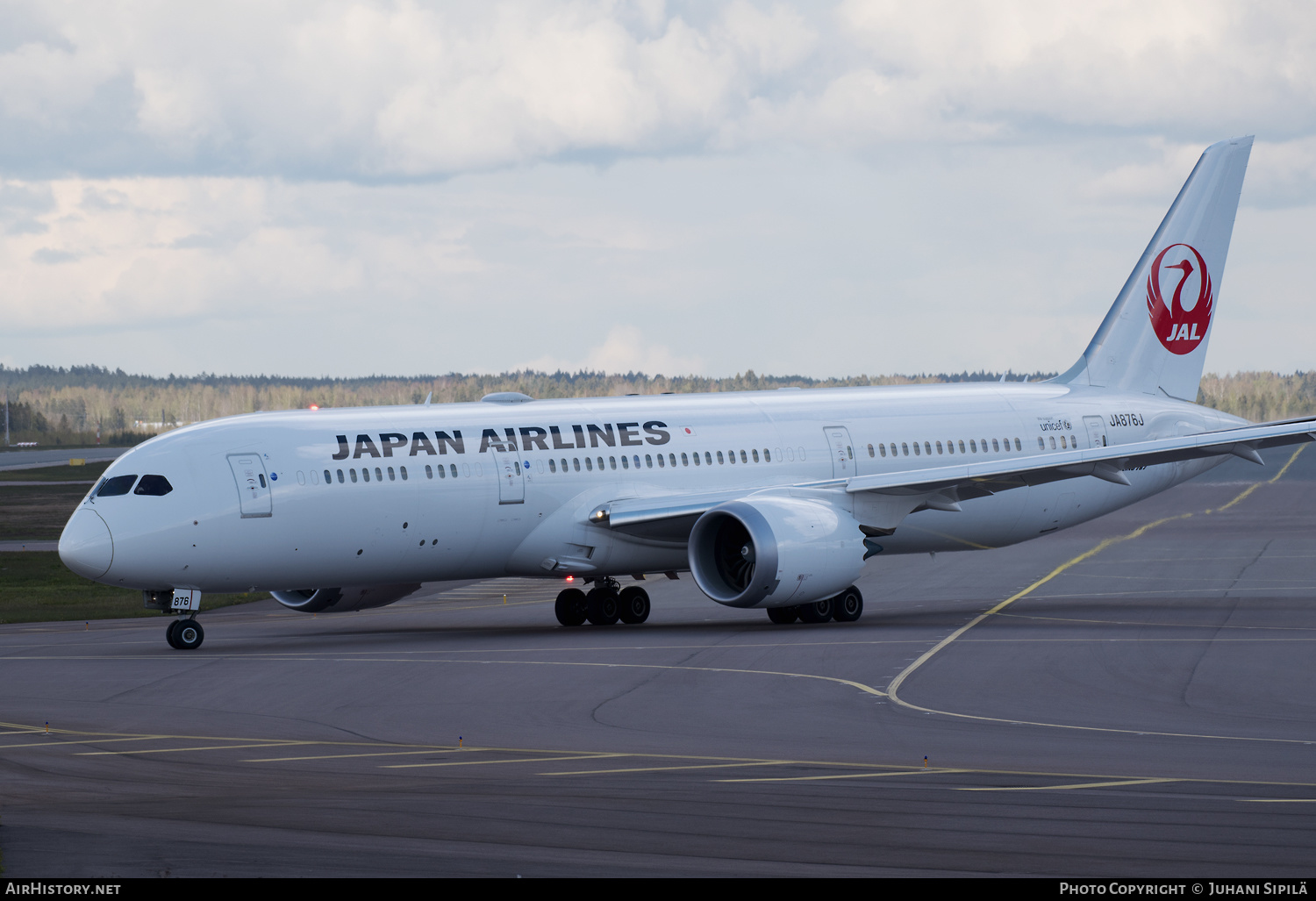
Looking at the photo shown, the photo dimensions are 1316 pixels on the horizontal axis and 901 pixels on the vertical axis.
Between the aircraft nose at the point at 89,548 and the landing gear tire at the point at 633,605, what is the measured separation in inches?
433

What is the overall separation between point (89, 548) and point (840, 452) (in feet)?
54.3

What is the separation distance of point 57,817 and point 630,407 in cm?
2228

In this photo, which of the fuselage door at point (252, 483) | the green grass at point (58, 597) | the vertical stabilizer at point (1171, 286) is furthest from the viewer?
the vertical stabilizer at point (1171, 286)

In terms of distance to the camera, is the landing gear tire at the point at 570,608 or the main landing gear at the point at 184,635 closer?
the main landing gear at the point at 184,635

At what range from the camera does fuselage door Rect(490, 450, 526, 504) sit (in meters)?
33.1

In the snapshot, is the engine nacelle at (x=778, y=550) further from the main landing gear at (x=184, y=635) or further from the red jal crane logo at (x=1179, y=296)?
the red jal crane logo at (x=1179, y=296)

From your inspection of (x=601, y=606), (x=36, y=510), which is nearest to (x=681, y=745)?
(x=601, y=606)

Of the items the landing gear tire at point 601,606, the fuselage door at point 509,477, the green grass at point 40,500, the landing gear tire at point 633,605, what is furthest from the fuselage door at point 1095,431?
the green grass at point 40,500

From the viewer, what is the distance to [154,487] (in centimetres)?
3047

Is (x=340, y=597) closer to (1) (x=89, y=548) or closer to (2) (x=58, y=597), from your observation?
(1) (x=89, y=548)

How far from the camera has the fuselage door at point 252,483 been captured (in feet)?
101

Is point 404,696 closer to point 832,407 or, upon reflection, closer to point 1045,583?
point 832,407

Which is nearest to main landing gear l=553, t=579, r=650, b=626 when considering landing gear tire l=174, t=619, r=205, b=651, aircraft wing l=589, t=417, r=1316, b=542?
aircraft wing l=589, t=417, r=1316, b=542

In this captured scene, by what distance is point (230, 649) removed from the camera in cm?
3111
